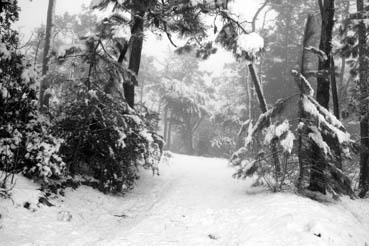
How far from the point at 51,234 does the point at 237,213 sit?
3.39 meters

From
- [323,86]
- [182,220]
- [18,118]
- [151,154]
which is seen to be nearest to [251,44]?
[323,86]

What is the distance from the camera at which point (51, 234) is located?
5.66 metres

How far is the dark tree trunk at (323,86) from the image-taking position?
805 centimetres

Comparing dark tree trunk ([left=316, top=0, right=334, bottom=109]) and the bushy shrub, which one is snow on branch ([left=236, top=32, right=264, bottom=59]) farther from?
the bushy shrub

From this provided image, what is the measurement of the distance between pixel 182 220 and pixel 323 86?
16.7ft

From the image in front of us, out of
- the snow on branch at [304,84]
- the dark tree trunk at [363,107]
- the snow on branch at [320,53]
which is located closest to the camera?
the snow on branch at [304,84]

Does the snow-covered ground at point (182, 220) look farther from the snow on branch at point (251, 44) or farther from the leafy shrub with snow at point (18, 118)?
the snow on branch at point (251, 44)

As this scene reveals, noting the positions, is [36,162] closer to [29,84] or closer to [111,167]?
[29,84]

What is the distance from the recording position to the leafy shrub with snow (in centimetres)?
622

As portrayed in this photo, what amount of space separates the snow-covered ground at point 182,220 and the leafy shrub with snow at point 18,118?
0.51m

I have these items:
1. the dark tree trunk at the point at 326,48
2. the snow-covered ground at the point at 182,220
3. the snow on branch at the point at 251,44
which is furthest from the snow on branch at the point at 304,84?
the snow-covered ground at the point at 182,220

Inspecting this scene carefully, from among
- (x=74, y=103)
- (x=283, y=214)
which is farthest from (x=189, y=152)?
(x=283, y=214)

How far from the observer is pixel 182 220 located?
676 cm

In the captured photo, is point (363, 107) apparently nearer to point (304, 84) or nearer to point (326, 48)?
point (326, 48)
